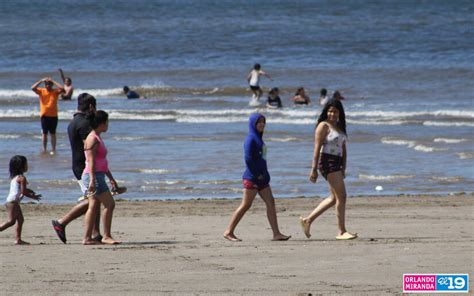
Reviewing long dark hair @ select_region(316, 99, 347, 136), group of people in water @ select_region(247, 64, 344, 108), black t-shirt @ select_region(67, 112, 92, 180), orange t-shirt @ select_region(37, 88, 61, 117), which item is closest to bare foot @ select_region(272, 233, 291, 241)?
long dark hair @ select_region(316, 99, 347, 136)

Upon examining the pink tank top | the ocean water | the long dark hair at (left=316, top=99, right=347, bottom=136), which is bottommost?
the ocean water

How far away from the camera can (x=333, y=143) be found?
9953 mm

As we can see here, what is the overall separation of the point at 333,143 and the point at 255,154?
2.53 ft

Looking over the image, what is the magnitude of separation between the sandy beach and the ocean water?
2369mm

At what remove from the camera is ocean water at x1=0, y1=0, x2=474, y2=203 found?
16.1 meters

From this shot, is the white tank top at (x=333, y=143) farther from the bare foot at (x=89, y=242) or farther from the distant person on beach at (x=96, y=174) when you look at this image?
the bare foot at (x=89, y=242)

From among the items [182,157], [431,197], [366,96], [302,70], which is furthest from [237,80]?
[431,197]

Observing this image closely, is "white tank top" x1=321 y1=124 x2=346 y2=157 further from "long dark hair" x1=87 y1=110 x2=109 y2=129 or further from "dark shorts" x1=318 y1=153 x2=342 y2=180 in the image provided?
"long dark hair" x1=87 y1=110 x2=109 y2=129

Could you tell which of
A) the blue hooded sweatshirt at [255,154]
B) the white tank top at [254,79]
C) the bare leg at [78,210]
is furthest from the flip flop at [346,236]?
the white tank top at [254,79]

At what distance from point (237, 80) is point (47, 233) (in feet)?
87.8

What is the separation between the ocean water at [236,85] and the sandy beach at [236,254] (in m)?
2.37

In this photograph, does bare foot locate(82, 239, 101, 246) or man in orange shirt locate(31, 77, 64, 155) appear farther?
man in orange shirt locate(31, 77, 64, 155)

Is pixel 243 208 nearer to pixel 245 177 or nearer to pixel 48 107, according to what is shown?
pixel 245 177

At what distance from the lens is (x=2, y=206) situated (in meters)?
13.0
